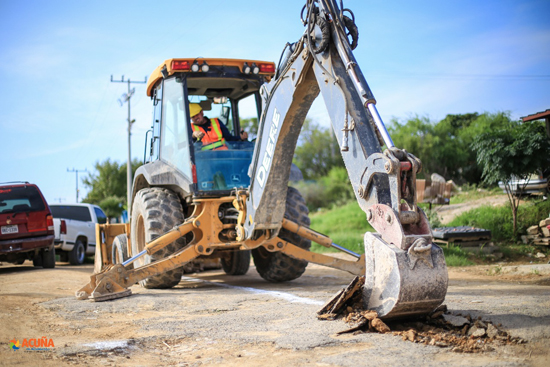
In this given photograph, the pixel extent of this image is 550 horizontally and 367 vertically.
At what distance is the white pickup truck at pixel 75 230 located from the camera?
1434cm

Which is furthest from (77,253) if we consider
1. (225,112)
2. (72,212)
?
(225,112)

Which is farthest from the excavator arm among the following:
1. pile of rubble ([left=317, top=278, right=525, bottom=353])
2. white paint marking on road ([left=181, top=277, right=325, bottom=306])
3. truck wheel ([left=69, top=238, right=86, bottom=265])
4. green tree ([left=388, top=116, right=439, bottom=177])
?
green tree ([left=388, top=116, right=439, bottom=177])

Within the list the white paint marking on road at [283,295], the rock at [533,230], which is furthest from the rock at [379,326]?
the rock at [533,230]

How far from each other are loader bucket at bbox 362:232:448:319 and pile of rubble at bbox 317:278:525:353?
12 centimetres

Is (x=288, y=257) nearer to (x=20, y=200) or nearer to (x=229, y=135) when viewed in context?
(x=229, y=135)

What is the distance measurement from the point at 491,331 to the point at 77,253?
1326cm

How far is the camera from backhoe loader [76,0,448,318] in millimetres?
4035

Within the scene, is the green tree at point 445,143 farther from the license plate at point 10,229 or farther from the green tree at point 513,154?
the license plate at point 10,229

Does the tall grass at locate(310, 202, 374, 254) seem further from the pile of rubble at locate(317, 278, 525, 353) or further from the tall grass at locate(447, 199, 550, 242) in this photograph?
the pile of rubble at locate(317, 278, 525, 353)

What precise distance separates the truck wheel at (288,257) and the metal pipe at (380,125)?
3212 mm

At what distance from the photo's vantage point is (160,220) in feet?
23.2

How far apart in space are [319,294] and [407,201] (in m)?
2.57

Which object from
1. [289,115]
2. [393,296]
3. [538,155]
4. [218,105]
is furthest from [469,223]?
[393,296]

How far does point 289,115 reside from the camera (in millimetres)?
5570
